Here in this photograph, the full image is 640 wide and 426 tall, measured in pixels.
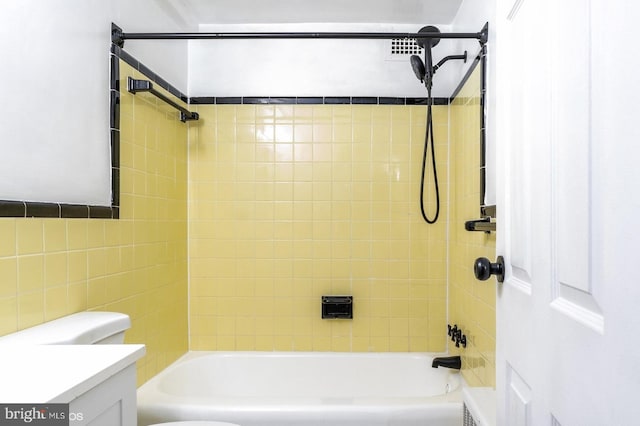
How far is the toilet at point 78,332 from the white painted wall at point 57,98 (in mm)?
382

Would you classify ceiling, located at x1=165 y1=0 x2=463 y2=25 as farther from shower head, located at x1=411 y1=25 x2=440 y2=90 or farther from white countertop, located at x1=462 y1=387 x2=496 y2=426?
white countertop, located at x1=462 y1=387 x2=496 y2=426

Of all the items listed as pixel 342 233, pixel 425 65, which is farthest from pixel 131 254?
pixel 425 65

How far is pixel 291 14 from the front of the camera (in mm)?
2445

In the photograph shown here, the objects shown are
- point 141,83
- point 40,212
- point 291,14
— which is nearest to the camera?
point 40,212

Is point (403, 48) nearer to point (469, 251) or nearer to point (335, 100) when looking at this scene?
point (335, 100)

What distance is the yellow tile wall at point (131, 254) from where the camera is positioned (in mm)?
1218

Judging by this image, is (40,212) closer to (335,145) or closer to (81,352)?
(81,352)

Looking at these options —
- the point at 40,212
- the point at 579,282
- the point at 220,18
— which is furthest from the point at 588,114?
the point at 220,18

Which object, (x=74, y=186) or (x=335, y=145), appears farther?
(x=335, y=145)

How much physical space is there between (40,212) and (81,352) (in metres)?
0.54

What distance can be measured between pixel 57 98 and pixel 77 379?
1001 mm

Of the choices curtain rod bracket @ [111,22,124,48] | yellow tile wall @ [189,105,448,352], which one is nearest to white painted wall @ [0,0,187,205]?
curtain rod bracket @ [111,22,124,48]

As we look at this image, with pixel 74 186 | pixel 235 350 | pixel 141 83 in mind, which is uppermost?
pixel 141 83

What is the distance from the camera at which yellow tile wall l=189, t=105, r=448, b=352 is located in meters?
2.50
